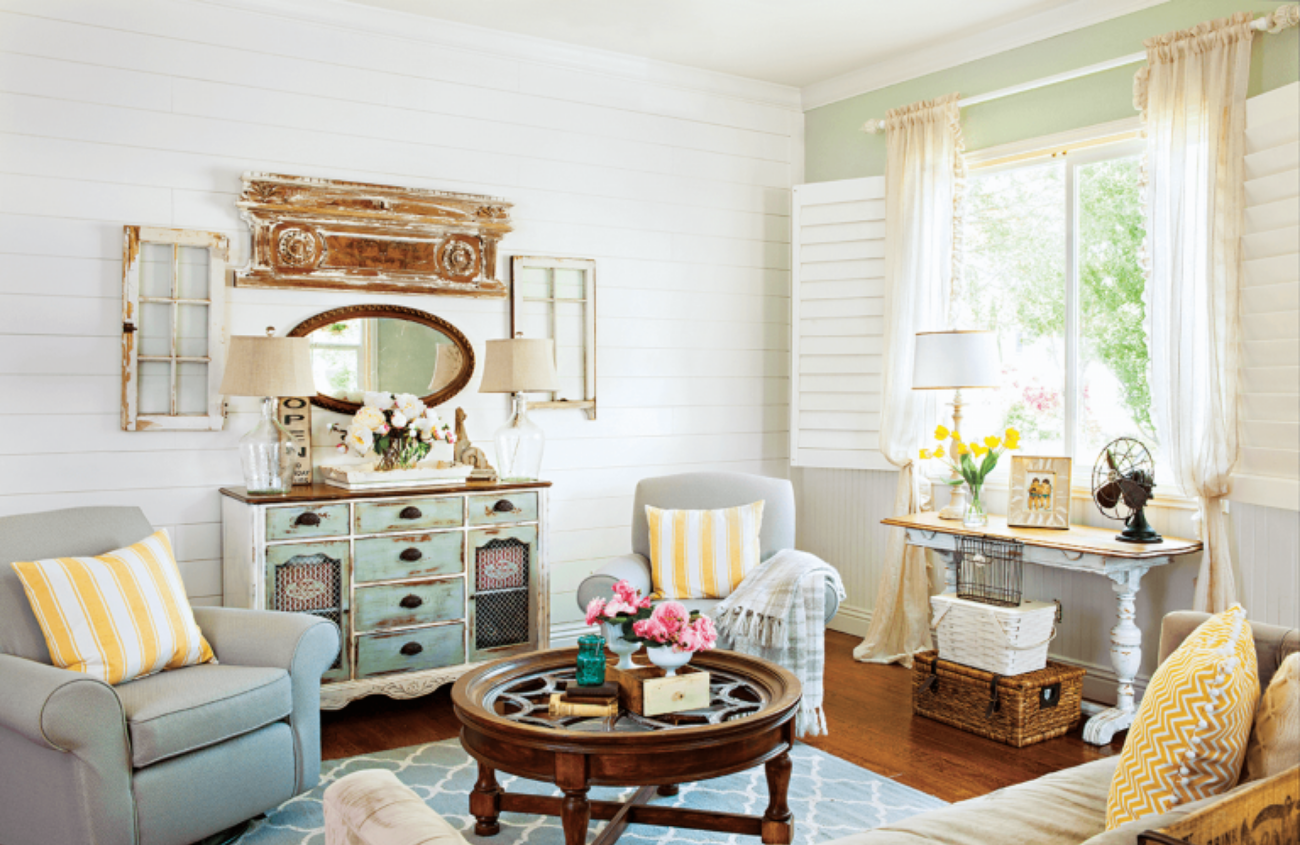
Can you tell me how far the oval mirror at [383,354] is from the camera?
161 inches

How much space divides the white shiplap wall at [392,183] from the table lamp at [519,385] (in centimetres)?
28

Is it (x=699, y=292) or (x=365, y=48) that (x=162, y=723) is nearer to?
(x=365, y=48)

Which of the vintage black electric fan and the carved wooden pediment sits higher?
the carved wooden pediment

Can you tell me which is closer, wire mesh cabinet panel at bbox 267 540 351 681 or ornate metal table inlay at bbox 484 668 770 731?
ornate metal table inlay at bbox 484 668 770 731

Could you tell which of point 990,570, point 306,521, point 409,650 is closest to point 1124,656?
point 990,570

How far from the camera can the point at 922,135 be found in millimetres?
4621

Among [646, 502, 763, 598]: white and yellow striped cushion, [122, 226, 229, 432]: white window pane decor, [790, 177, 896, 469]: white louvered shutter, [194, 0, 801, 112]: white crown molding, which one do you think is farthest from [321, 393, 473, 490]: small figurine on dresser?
[790, 177, 896, 469]: white louvered shutter

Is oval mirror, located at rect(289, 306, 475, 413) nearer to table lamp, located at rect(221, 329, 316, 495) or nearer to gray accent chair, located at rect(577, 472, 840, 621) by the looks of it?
table lamp, located at rect(221, 329, 316, 495)

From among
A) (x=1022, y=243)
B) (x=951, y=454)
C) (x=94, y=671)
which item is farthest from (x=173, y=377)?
(x=1022, y=243)

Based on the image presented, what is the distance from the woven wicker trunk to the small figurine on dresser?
2024mm

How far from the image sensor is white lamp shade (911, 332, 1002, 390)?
4.00 m

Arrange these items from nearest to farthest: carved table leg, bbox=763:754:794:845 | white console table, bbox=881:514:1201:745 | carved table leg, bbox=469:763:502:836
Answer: carved table leg, bbox=763:754:794:845
carved table leg, bbox=469:763:502:836
white console table, bbox=881:514:1201:745

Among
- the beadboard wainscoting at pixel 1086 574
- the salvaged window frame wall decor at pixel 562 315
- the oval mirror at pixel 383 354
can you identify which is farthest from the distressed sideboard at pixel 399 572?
the beadboard wainscoting at pixel 1086 574

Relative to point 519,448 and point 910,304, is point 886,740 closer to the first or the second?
point 519,448
